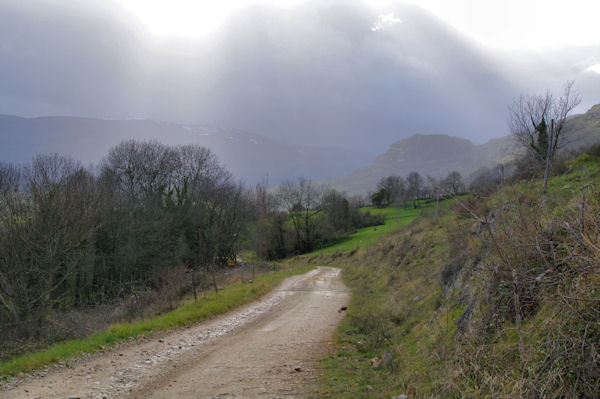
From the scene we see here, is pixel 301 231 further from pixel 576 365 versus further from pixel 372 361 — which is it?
pixel 576 365

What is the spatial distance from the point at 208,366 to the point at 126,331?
4.57 meters

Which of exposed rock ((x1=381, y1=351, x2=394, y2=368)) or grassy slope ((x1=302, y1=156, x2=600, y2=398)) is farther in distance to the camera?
exposed rock ((x1=381, y1=351, x2=394, y2=368))

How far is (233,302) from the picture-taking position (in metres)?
17.6

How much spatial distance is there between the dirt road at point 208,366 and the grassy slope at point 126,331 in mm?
553

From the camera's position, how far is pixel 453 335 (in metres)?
6.98

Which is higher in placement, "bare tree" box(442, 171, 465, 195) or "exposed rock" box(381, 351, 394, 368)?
"bare tree" box(442, 171, 465, 195)

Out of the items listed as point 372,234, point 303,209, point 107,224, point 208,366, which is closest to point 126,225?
point 107,224

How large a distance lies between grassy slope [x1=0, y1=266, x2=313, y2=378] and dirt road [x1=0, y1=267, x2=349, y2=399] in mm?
553

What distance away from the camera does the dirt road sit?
22.7ft

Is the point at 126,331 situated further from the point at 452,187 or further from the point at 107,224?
the point at 107,224

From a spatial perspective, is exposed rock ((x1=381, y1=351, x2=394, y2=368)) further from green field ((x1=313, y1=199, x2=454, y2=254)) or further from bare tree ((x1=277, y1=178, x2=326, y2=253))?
bare tree ((x1=277, y1=178, x2=326, y2=253))

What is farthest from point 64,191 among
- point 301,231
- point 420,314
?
point 301,231

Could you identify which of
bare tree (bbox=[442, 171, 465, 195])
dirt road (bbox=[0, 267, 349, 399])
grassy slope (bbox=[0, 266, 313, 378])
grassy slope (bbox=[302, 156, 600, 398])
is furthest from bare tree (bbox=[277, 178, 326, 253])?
bare tree (bbox=[442, 171, 465, 195])

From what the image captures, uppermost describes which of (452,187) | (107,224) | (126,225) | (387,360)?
(107,224)
